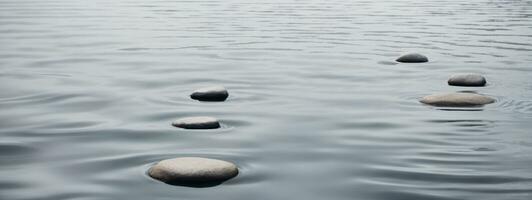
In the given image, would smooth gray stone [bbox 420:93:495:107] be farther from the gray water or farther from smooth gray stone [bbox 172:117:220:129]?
smooth gray stone [bbox 172:117:220:129]

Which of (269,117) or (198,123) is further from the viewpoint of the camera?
(269,117)

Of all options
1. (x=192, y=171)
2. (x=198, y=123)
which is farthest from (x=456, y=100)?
(x=192, y=171)

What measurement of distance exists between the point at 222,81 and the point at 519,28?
30.5 ft

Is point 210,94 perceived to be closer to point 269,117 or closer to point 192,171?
point 269,117

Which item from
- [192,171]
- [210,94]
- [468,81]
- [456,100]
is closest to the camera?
[192,171]

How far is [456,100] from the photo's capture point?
20.5 feet

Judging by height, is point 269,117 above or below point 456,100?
below

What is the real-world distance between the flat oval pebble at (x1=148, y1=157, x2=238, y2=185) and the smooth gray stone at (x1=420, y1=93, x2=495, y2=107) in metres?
2.75

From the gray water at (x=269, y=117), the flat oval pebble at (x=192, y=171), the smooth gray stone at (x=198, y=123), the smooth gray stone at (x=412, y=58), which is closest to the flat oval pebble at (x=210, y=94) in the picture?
the gray water at (x=269, y=117)

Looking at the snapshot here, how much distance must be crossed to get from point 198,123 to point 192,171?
1304mm

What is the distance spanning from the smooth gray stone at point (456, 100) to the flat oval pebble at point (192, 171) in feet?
9.02

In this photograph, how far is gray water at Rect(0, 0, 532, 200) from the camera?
3.99 meters

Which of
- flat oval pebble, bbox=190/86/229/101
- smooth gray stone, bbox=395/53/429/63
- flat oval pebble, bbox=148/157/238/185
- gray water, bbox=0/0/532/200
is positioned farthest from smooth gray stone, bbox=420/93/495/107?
smooth gray stone, bbox=395/53/429/63

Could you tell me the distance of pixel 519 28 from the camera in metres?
14.9
